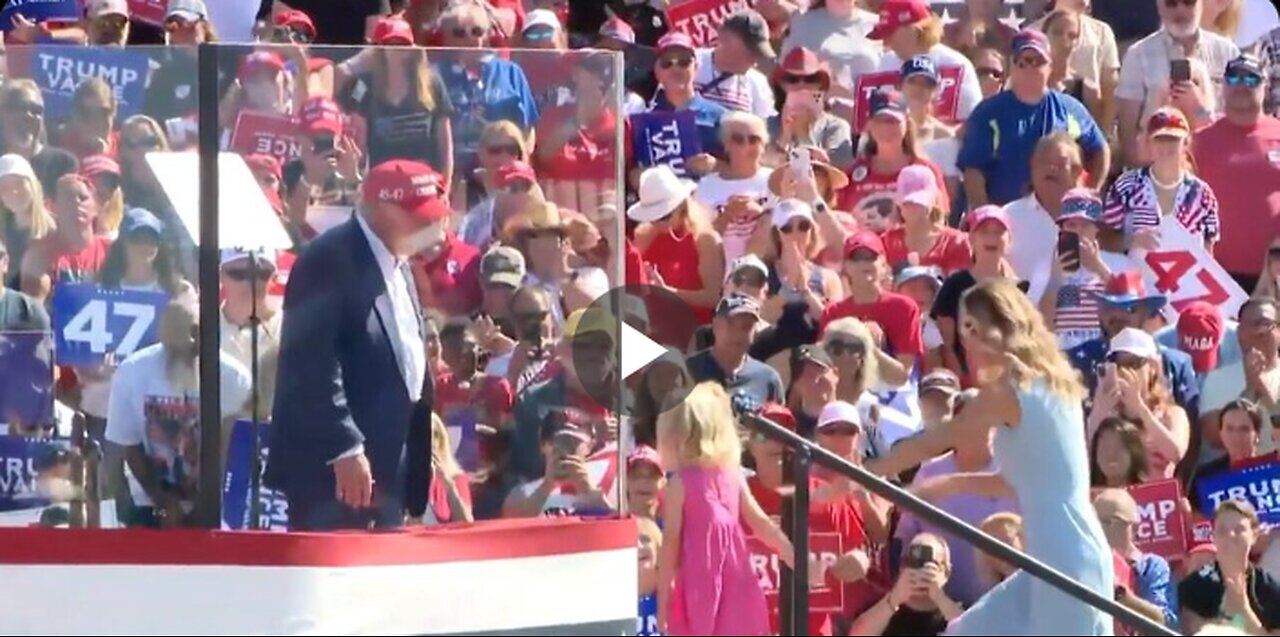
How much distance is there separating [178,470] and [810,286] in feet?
15.1

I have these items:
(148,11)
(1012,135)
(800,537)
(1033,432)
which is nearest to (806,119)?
(1012,135)

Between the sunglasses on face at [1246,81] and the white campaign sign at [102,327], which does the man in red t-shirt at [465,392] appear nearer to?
the white campaign sign at [102,327]

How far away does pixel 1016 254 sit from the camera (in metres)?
13.0

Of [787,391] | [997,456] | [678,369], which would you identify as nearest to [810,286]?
[787,391]

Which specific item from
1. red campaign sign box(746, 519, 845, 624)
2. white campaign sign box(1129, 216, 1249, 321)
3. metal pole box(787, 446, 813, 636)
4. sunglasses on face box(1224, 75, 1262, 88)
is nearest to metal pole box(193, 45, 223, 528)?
red campaign sign box(746, 519, 845, 624)

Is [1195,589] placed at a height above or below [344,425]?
below

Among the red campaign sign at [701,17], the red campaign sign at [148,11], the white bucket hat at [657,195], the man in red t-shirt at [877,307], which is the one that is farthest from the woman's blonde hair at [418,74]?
the red campaign sign at [701,17]

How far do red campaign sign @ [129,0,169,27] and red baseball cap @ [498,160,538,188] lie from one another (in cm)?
630

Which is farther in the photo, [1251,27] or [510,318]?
[1251,27]

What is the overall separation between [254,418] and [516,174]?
997 millimetres

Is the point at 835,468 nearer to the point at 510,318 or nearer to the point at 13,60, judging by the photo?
the point at 510,318

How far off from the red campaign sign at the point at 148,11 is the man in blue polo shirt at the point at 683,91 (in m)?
2.45

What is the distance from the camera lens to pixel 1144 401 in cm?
1195

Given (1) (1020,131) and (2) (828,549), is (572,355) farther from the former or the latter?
(1) (1020,131)
